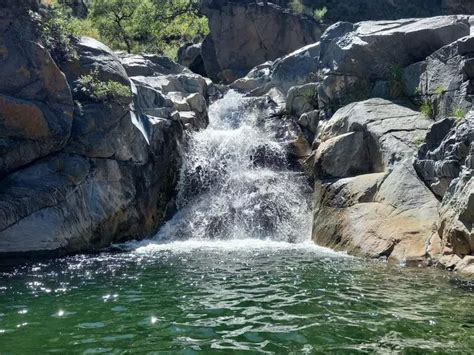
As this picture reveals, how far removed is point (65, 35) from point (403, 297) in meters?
13.8

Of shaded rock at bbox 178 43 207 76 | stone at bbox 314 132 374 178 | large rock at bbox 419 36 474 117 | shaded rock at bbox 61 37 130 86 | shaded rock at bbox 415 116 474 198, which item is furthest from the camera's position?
shaded rock at bbox 178 43 207 76

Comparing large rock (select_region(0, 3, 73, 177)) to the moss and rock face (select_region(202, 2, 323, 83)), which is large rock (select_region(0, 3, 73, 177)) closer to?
the moss

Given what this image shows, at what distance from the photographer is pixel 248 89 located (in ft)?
89.6

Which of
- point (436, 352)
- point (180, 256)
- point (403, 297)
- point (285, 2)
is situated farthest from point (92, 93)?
point (285, 2)

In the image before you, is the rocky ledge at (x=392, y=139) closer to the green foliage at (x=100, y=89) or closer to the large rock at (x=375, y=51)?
the large rock at (x=375, y=51)

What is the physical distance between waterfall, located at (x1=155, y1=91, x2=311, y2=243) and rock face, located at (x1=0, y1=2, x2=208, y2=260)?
3.27 feet

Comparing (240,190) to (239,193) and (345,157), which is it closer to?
(239,193)

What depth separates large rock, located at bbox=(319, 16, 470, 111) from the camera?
59.8 feet

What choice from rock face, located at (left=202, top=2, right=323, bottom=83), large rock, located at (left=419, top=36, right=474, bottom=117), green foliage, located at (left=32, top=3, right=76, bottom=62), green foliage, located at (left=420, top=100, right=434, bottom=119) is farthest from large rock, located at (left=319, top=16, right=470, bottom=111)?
rock face, located at (left=202, top=2, right=323, bottom=83)

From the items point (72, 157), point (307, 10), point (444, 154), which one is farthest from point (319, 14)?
point (72, 157)

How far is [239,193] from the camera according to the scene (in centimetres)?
1786

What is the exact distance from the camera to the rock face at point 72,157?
45.0ft

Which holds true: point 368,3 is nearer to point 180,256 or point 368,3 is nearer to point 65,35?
point 65,35

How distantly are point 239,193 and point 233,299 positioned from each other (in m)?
9.51
